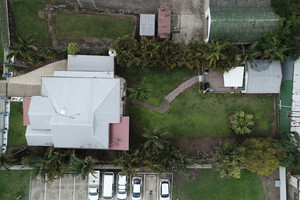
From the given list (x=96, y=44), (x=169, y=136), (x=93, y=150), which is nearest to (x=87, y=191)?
(x=93, y=150)

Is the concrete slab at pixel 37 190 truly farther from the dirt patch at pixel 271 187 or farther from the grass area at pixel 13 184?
the dirt patch at pixel 271 187

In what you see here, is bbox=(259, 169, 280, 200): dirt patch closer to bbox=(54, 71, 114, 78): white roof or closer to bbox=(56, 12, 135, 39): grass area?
bbox=(54, 71, 114, 78): white roof

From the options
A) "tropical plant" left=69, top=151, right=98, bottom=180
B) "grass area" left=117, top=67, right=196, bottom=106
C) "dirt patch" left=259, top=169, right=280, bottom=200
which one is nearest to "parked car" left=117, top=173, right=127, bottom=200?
"tropical plant" left=69, top=151, right=98, bottom=180

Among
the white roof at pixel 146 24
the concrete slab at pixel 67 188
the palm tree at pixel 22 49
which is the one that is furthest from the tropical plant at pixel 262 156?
the palm tree at pixel 22 49

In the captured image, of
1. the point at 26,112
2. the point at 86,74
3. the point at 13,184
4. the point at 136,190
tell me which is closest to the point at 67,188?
the point at 13,184

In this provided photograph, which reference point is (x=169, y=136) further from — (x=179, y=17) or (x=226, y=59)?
(x=179, y=17)

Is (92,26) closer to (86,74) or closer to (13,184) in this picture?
(86,74)
